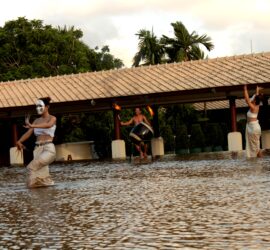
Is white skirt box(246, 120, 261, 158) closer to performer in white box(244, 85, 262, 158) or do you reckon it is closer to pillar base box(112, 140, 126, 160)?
performer in white box(244, 85, 262, 158)

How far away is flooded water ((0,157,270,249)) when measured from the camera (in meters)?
5.24

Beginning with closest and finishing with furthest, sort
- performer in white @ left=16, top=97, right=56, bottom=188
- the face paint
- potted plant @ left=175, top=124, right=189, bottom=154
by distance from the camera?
1. performer in white @ left=16, top=97, right=56, bottom=188
2. the face paint
3. potted plant @ left=175, top=124, right=189, bottom=154

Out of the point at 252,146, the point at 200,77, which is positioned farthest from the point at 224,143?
the point at 252,146

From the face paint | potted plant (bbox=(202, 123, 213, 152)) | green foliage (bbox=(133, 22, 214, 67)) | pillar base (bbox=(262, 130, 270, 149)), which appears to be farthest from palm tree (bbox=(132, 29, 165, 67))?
the face paint

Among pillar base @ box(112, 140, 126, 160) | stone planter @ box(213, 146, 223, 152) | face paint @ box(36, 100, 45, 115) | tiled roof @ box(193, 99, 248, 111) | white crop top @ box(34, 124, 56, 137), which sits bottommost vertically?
stone planter @ box(213, 146, 223, 152)

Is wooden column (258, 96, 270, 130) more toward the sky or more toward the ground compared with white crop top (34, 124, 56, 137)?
more toward the sky

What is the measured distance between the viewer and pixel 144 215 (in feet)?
22.4

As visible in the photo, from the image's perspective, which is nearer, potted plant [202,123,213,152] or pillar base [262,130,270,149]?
pillar base [262,130,270,149]

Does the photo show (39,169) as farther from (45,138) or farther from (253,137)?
(253,137)

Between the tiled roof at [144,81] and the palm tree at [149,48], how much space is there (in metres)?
18.3

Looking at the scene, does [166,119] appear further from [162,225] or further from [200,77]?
[162,225]

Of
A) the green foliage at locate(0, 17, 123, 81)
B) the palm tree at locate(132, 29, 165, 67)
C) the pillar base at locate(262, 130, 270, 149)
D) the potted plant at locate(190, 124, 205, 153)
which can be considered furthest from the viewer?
the palm tree at locate(132, 29, 165, 67)

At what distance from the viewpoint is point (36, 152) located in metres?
12.0

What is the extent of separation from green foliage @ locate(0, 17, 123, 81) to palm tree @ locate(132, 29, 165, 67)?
526 cm
